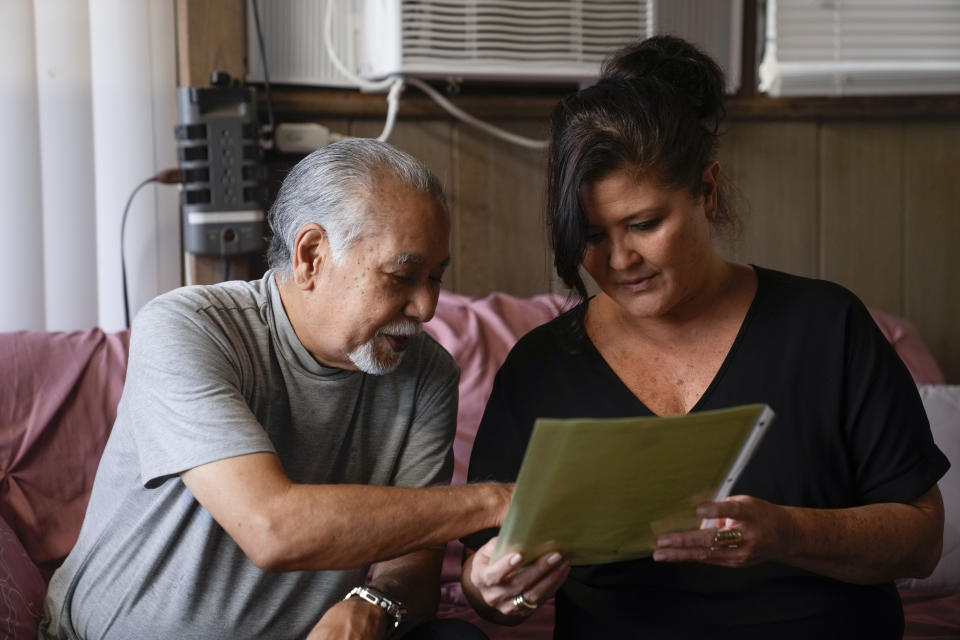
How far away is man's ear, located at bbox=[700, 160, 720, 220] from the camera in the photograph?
130 centimetres

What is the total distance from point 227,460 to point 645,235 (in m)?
0.55

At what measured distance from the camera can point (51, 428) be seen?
1.69 meters

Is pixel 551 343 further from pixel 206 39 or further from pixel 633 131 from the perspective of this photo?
pixel 206 39

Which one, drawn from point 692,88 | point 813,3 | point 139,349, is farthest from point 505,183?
point 139,349

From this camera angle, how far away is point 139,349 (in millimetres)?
1193

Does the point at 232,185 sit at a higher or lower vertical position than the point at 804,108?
lower

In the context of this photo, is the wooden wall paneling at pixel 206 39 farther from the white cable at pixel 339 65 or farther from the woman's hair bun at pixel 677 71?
the woman's hair bun at pixel 677 71

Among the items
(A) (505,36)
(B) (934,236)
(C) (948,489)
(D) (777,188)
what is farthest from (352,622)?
(B) (934,236)

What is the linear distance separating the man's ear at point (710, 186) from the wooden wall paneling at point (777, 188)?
3.42 feet

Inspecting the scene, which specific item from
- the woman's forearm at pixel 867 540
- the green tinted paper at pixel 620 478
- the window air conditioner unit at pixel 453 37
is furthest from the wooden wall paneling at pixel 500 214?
the green tinted paper at pixel 620 478

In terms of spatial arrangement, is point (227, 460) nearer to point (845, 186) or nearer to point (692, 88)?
point (692, 88)

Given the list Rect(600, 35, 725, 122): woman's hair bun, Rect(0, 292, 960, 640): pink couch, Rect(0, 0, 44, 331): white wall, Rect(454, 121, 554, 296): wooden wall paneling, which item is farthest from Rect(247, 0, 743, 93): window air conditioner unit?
Rect(600, 35, 725, 122): woman's hair bun

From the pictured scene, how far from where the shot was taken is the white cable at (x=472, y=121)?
216 cm

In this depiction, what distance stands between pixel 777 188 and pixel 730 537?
1463mm
